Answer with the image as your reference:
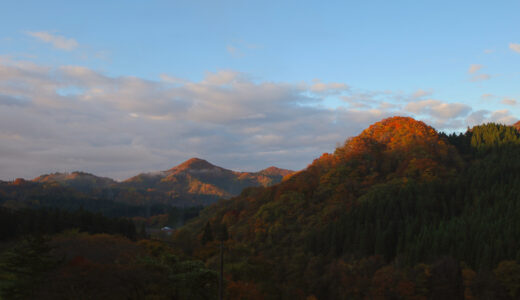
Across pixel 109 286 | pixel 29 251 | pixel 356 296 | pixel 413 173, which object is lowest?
pixel 356 296

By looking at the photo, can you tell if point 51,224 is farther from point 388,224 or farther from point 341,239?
point 388,224

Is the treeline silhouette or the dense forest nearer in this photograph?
the dense forest

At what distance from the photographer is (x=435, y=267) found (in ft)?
293

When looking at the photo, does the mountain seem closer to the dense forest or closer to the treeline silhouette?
the dense forest

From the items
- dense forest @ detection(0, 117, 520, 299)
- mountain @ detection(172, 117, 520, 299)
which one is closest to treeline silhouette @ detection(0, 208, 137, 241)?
dense forest @ detection(0, 117, 520, 299)

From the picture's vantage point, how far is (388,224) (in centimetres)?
11569

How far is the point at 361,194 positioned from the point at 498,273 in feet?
225

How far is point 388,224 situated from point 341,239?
1275 centimetres

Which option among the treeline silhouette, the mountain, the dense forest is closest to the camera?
the dense forest

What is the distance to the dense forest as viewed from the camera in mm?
51062

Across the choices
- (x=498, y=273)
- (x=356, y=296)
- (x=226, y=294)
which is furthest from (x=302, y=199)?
(x=226, y=294)

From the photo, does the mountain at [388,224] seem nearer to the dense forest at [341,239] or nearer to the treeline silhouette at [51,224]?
the dense forest at [341,239]

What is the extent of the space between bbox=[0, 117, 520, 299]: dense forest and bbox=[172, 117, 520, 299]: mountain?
37 cm

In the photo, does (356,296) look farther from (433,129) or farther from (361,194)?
(433,129)
